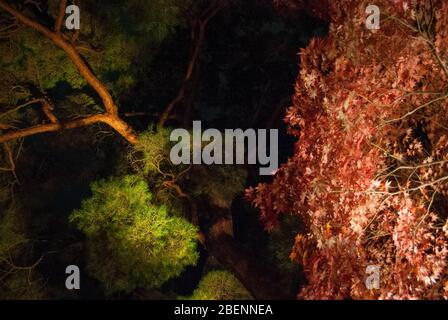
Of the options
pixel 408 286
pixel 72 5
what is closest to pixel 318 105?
pixel 408 286

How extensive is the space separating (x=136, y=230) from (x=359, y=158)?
276 centimetres

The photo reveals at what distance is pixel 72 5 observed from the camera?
5.80 meters

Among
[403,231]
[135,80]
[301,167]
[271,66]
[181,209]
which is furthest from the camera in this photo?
[271,66]

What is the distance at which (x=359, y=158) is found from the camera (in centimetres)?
394

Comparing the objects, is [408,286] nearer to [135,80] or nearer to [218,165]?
[218,165]

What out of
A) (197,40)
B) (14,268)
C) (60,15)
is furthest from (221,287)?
(60,15)

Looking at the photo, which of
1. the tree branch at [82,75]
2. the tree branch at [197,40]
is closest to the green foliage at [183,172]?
the tree branch at [82,75]

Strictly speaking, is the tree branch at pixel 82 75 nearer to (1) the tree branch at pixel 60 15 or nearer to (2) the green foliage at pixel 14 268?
(1) the tree branch at pixel 60 15

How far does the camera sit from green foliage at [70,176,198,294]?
18.1 ft

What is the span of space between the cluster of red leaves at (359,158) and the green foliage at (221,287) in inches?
86.3

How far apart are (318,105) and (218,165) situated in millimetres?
2592

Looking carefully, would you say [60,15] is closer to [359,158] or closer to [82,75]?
[82,75]

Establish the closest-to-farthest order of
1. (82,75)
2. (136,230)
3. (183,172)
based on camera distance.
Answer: (136,230), (82,75), (183,172)

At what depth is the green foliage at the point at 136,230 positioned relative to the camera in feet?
18.1
